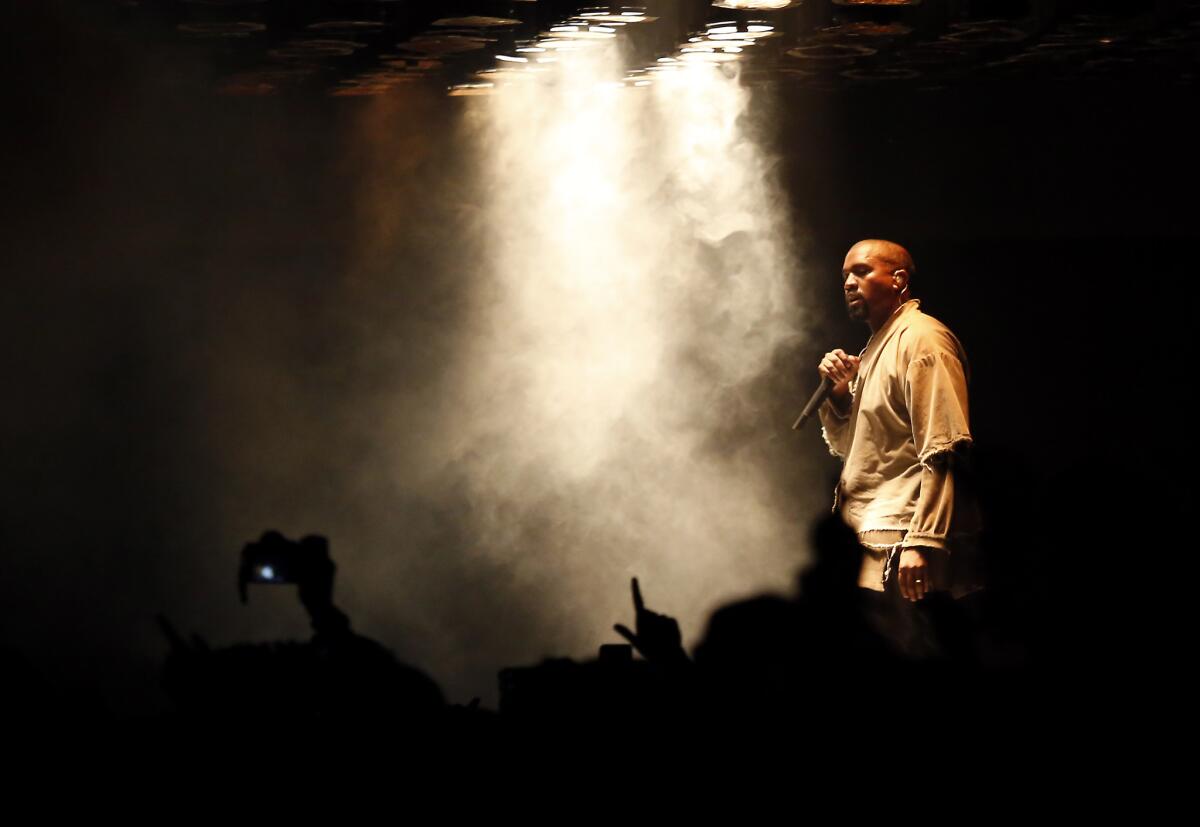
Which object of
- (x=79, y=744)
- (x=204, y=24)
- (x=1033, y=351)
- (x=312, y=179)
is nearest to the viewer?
(x=79, y=744)

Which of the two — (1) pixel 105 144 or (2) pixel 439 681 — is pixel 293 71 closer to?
(1) pixel 105 144

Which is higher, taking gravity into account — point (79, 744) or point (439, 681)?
point (79, 744)

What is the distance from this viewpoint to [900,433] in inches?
146

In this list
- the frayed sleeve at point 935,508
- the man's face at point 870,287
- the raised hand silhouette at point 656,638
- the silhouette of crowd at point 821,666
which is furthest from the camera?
the man's face at point 870,287

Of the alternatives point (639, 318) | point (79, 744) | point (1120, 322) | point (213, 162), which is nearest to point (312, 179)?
point (213, 162)

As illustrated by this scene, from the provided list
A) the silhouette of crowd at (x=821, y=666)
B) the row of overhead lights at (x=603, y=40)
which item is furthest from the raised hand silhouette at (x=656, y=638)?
the row of overhead lights at (x=603, y=40)

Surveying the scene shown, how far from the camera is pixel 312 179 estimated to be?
15.3 feet

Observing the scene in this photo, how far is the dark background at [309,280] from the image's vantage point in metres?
4.32

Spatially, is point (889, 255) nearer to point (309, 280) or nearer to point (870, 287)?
point (870, 287)

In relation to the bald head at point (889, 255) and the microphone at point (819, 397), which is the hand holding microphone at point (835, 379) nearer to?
the microphone at point (819, 397)

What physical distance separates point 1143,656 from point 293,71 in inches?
160

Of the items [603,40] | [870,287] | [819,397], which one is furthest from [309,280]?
[870,287]

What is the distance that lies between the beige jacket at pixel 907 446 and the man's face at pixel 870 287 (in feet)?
0.18

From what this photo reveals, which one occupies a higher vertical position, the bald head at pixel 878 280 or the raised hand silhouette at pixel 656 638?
the bald head at pixel 878 280
